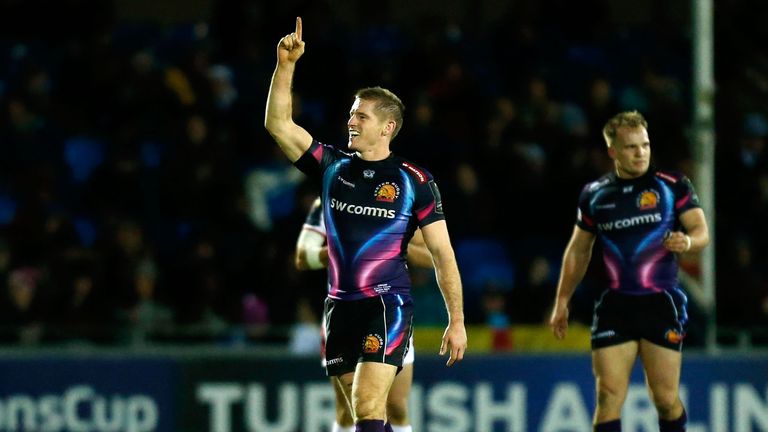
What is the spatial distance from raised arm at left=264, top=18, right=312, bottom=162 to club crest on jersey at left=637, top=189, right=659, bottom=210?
2.23 metres

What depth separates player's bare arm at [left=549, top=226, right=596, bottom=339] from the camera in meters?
8.59

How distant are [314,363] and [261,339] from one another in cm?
134

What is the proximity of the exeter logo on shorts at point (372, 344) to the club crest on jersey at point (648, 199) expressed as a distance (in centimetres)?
209

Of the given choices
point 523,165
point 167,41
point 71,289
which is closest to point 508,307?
point 523,165

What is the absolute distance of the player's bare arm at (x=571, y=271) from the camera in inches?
338

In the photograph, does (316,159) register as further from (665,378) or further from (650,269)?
(665,378)

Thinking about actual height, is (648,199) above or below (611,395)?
above

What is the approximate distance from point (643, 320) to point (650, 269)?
31 centimetres

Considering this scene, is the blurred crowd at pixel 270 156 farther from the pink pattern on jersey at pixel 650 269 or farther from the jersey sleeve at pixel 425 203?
the jersey sleeve at pixel 425 203

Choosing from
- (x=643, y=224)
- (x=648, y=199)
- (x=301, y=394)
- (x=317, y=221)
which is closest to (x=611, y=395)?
(x=643, y=224)

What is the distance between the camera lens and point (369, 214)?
23.4ft

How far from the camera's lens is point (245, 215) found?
13.3m

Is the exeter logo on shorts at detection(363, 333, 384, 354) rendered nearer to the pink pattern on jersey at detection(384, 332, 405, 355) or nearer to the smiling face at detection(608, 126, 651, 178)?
the pink pattern on jersey at detection(384, 332, 405, 355)

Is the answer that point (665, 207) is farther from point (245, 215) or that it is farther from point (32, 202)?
point (32, 202)
